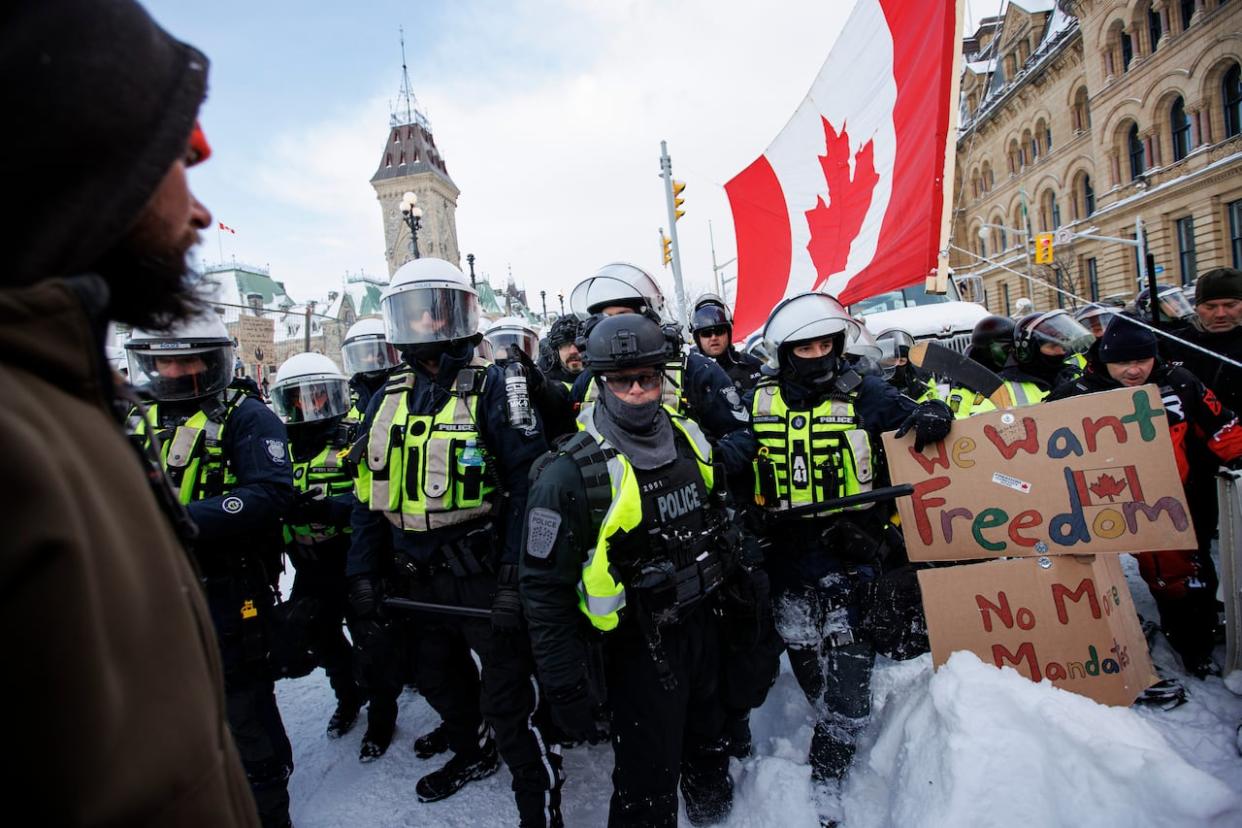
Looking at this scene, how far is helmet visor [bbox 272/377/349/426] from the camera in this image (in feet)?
15.5

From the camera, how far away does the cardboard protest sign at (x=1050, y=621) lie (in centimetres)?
291

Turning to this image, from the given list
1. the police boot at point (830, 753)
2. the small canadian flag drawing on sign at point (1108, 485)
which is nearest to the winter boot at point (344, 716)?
the police boot at point (830, 753)

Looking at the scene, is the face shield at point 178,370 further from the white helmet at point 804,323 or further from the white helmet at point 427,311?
the white helmet at point 804,323

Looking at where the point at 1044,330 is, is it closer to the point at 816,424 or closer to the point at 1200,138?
the point at 816,424

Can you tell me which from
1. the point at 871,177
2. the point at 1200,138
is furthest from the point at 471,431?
the point at 1200,138

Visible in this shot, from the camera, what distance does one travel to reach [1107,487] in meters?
2.96

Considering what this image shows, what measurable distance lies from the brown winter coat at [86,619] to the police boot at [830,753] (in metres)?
2.99

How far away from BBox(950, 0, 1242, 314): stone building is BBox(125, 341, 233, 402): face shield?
2277cm

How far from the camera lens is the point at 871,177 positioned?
4793mm

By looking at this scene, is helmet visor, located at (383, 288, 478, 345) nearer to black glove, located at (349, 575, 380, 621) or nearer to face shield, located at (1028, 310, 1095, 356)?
black glove, located at (349, 575, 380, 621)

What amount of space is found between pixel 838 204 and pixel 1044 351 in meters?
1.98

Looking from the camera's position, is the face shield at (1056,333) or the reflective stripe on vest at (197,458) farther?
the face shield at (1056,333)

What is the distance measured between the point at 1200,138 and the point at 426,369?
108 ft

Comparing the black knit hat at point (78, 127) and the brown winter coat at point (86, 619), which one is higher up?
the black knit hat at point (78, 127)
